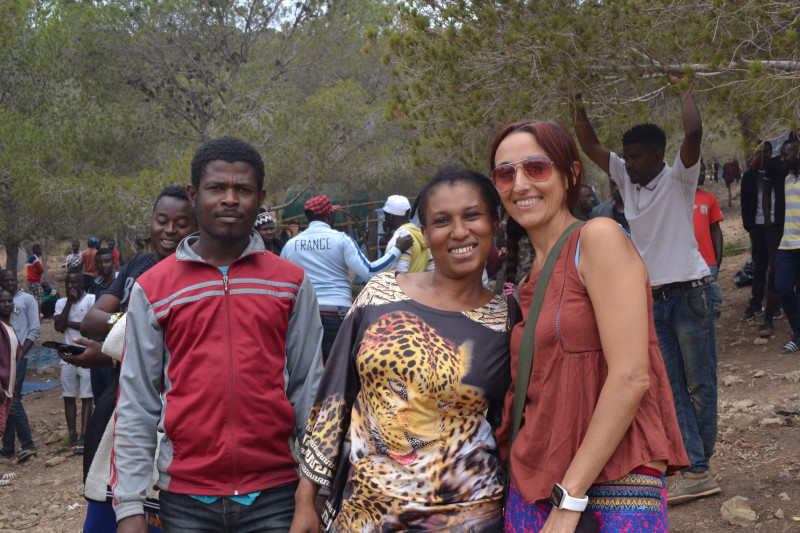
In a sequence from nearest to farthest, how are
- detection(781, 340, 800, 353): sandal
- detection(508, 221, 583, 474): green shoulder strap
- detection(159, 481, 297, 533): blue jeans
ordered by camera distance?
1. detection(508, 221, 583, 474): green shoulder strap
2. detection(159, 481, 297, 533): blue jeans
3. detection(781, 340, 800, 353): sandal

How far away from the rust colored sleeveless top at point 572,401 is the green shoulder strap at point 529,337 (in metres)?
0.02

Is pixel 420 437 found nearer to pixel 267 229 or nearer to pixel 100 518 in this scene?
pixel 100 518

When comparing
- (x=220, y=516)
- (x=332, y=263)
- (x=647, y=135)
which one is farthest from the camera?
(x=332, y=263)

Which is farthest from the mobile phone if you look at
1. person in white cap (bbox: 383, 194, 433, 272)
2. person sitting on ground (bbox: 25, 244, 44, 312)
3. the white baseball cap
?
person sitting on ground (bbox: 25, 244, 44, 312)

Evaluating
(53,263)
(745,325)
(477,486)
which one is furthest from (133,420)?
(53,263)

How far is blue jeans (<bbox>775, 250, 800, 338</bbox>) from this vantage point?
25.7 ft

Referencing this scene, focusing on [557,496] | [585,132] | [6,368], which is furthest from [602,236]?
[6,368]

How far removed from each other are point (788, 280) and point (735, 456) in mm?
2982

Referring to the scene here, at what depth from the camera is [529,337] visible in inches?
82.8

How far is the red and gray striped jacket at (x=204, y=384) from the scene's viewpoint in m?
2.58

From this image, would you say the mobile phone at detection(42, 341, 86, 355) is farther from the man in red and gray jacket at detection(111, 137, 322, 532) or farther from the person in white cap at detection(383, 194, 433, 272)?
the person in white cap at detection(383, 194, 433, 272)

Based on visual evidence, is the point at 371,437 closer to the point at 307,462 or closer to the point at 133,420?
the point at 307,462

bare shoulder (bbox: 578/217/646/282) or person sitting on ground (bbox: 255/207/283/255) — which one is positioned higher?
bare shoulder (bbox: 578/217/646/282)

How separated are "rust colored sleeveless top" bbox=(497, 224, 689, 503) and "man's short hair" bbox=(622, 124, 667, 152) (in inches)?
108
